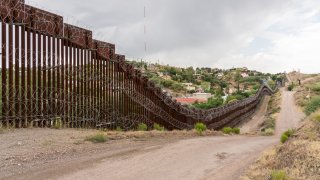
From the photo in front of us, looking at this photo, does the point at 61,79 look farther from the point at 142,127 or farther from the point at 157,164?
the point at 142,127

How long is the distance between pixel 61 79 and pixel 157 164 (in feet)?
25.0

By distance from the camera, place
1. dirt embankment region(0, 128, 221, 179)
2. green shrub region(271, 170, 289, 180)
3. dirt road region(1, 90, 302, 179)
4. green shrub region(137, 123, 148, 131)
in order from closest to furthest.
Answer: green shrub region(271, 170, 289, 180), dirt road region(1, 90, 302, 179), dirt embankment region(0, 128, 221, 179), green shrub region(137, 123, 148, 131)

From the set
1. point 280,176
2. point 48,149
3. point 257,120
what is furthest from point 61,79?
point 257,120

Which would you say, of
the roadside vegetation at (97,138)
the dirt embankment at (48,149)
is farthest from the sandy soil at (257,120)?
the dirt embankment at (48,149)

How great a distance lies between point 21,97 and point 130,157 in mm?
4909

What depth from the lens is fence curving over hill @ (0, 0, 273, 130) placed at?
15.5 m

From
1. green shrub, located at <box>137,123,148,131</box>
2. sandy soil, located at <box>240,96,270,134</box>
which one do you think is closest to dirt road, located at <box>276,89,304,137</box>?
sandy soil, located at <box>240,96,270,134</box>

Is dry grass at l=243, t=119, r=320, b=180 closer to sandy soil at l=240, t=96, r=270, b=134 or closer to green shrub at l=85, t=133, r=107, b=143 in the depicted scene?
green shrub at l=85, t=133, r=107, b=143

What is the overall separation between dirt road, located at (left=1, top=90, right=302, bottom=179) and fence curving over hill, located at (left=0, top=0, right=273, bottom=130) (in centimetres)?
375

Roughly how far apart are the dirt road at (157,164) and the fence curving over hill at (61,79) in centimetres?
375

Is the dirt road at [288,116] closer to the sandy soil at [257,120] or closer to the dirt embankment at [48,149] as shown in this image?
the sandy soil at [257,120]

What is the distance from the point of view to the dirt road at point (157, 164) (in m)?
10.7

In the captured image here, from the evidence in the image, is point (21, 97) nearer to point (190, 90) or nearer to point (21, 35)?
point (21, 35)

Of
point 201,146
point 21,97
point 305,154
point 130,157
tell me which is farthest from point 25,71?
point 305,154
